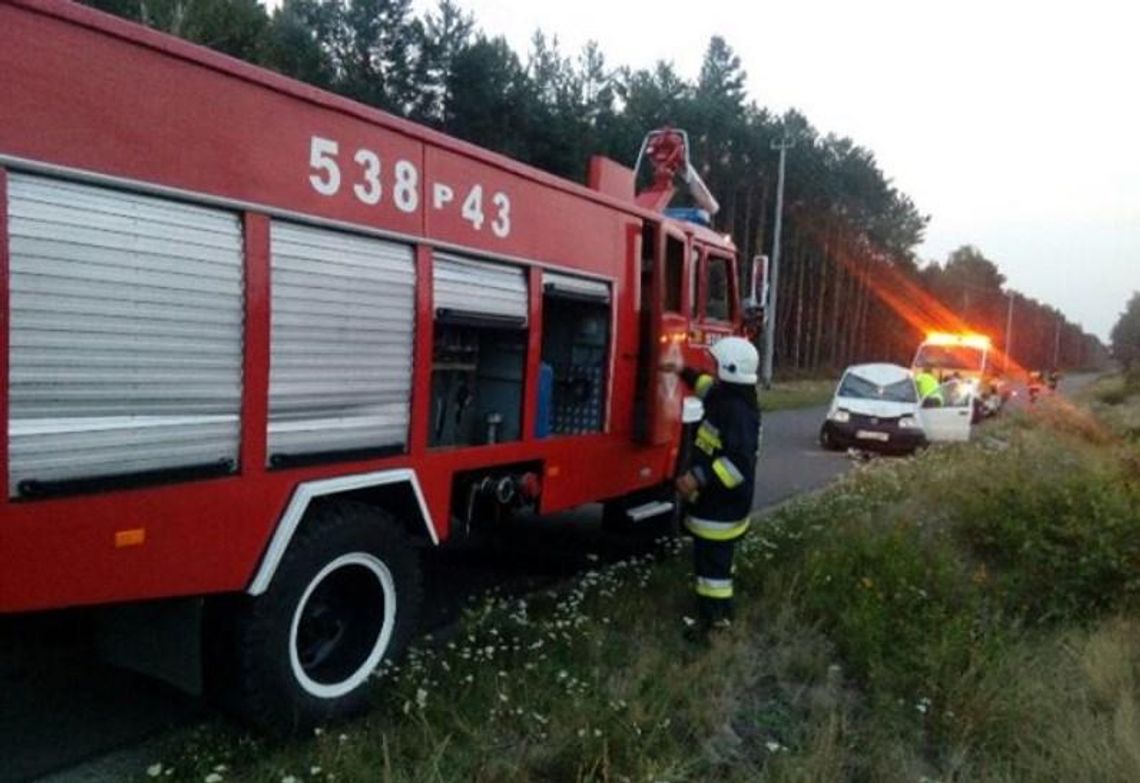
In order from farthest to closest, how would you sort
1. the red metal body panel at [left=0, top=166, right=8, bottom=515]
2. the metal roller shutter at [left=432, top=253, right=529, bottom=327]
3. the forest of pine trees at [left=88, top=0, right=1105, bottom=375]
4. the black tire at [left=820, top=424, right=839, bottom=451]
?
the forest of pine trees at [left=88, top=0, right=1105, bottom=375]
the black tire at [left=820, top=424, right=839, bottom=451]
the metal roller shutter at [left=432, top=253, right=529, bottom=327]
the red metal body panel at [left=0, top=166, right=8, bottom=515]

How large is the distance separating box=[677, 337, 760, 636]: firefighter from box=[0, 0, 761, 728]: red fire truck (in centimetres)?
88

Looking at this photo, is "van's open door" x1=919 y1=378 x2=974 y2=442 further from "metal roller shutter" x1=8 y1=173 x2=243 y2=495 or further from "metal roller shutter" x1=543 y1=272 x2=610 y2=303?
"metal roller shutter" x1=8 y1=173 x2=243 y2=495

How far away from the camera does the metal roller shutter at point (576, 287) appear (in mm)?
5211

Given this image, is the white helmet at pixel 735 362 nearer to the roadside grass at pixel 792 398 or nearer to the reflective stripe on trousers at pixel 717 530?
the reflective stripe on trousers at pixel 717 530

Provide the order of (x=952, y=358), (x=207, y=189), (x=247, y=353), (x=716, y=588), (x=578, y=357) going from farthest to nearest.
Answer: (x=952, y=358) < (x=578, y=357) < (x=716, y=588) < (x=247, y=353) < (x=207, y=189)

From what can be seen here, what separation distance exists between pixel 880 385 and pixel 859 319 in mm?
45086

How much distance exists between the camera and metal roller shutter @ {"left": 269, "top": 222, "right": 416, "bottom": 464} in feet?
11.5

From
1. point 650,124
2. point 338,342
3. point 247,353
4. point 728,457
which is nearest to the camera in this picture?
point 247,353

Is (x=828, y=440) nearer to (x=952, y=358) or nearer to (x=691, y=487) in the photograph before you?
(x=952, y=358)

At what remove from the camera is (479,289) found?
180 inches

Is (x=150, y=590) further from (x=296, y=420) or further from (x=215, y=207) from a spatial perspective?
(x=215, y=207)

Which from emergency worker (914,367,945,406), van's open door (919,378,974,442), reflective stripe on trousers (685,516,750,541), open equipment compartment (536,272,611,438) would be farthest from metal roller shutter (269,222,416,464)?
emergency worker (914,367,945,406)

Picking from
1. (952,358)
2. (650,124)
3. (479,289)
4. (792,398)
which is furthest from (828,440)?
(650,124)

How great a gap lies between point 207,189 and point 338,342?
80cm
